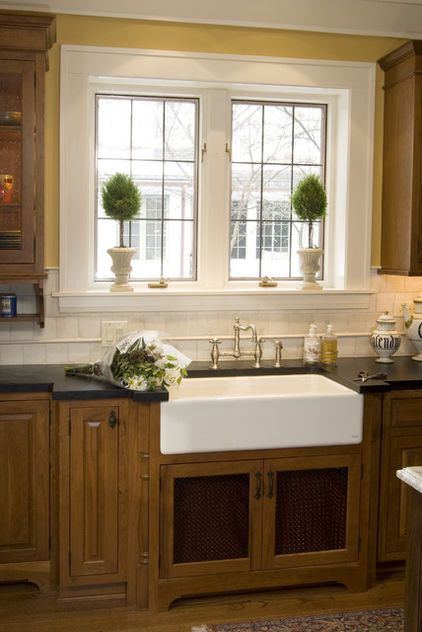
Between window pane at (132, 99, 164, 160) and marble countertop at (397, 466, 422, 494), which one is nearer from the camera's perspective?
marble countertop at (397, 466, 422, 494)

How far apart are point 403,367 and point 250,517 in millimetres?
1106

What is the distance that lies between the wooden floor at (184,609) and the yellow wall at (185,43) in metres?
1.54

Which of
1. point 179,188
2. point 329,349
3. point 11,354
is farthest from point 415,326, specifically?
point 11,354

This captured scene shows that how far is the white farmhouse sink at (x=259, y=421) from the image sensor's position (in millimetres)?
3115

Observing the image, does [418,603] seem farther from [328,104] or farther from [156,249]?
[328,104]

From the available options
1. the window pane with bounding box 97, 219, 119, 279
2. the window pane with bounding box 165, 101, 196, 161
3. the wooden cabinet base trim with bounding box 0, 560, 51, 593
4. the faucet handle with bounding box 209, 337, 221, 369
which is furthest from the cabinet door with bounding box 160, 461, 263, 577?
the window pane with bounding box 165, 101, 196, 161

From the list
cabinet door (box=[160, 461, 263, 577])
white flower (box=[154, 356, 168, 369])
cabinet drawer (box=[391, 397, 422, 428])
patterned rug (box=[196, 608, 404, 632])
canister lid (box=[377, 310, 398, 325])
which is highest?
canister lid (box=[377, 310, 398, 325])

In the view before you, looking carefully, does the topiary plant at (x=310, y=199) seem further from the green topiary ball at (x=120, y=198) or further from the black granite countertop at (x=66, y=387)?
the black granite countertop at (x=66, y=387)

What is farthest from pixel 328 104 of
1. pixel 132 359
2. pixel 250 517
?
pixel 250 517

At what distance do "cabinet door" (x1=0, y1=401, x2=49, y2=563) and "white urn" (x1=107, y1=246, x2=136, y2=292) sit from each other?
2.51ft

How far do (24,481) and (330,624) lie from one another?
1389 mm

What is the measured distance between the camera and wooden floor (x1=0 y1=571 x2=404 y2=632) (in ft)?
10.1

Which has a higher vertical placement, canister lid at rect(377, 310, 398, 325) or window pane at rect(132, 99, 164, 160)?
window pane at rect(132, 99, 164, 160)

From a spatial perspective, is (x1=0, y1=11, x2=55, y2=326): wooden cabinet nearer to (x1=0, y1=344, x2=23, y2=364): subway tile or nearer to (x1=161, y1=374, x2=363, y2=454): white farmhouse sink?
(x1=0, y1=344, x2=23, y2=364): subway tile
